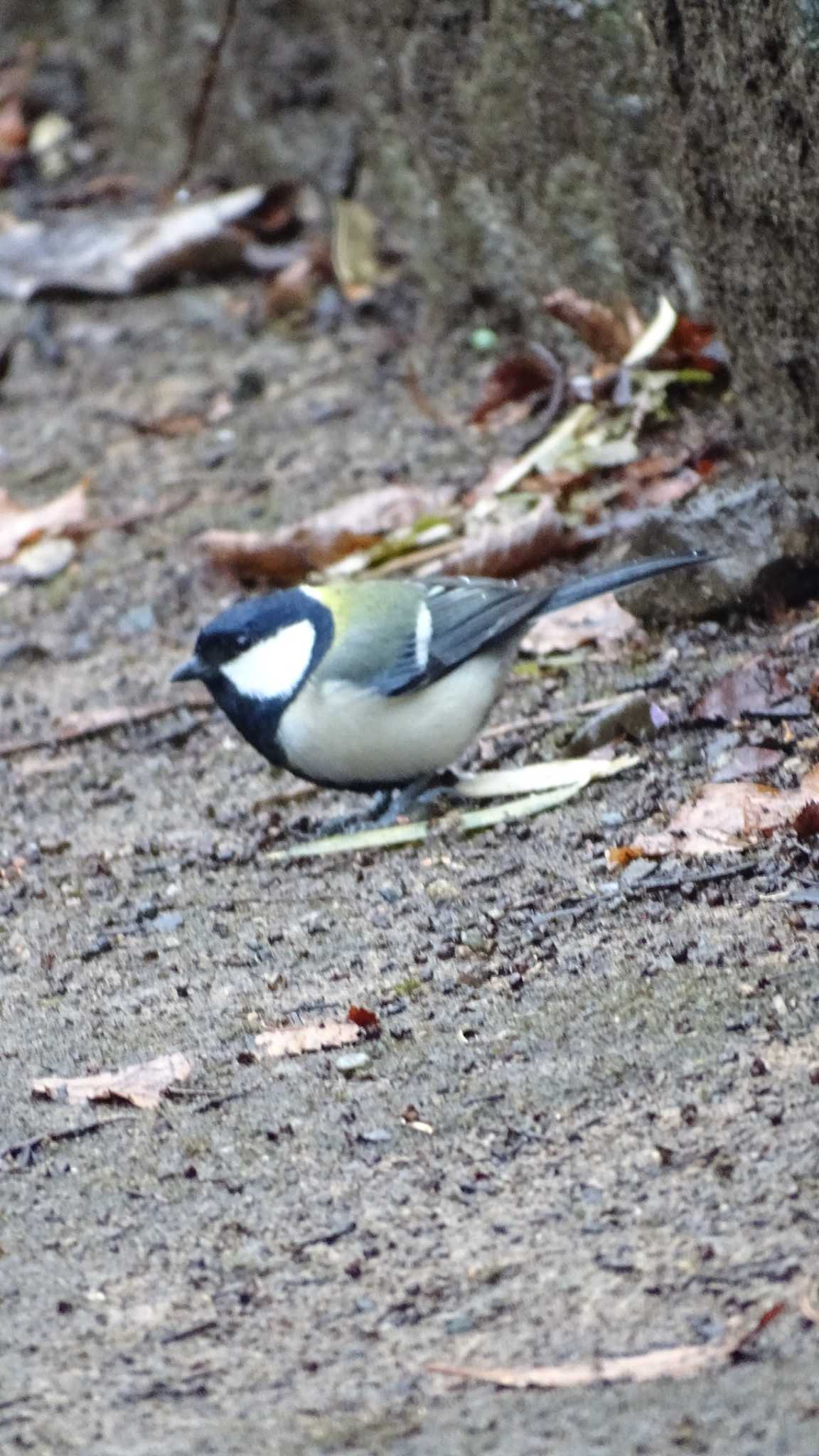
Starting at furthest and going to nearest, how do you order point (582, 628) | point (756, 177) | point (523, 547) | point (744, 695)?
point (523, 547)
point (582, 628)
point (756, 177)
point (744, 695)

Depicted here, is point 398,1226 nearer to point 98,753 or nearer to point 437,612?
point 437,612

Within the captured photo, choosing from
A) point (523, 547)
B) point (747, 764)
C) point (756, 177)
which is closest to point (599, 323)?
point (523, 547)

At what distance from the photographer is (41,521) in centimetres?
709

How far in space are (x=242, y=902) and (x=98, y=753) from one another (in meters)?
1.41

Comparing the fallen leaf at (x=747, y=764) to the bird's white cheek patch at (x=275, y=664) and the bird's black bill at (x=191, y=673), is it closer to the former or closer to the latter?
the bird's white cheek patch at (x=275, y=664)

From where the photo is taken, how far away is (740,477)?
18.0 ft

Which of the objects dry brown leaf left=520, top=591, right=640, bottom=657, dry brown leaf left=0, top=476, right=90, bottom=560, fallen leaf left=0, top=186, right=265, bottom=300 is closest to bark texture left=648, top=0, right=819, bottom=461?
dry brown leaf left=520, top=591, right=640, bottom=657

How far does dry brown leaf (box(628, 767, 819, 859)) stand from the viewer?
3.72 meters

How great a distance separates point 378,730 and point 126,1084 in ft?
4.66

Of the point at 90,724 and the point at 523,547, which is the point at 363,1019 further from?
the point at 523,547

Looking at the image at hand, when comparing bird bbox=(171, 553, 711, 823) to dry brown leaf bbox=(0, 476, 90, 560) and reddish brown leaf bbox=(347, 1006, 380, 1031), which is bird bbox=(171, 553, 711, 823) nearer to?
reddish brown leaf bbox=(347, 1006, 380, 1031)

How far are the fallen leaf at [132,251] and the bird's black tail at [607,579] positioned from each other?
14.9 feet

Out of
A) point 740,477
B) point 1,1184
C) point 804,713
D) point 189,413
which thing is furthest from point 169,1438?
point 189,413

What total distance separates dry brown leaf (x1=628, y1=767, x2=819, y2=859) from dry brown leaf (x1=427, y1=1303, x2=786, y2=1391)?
1510mm
